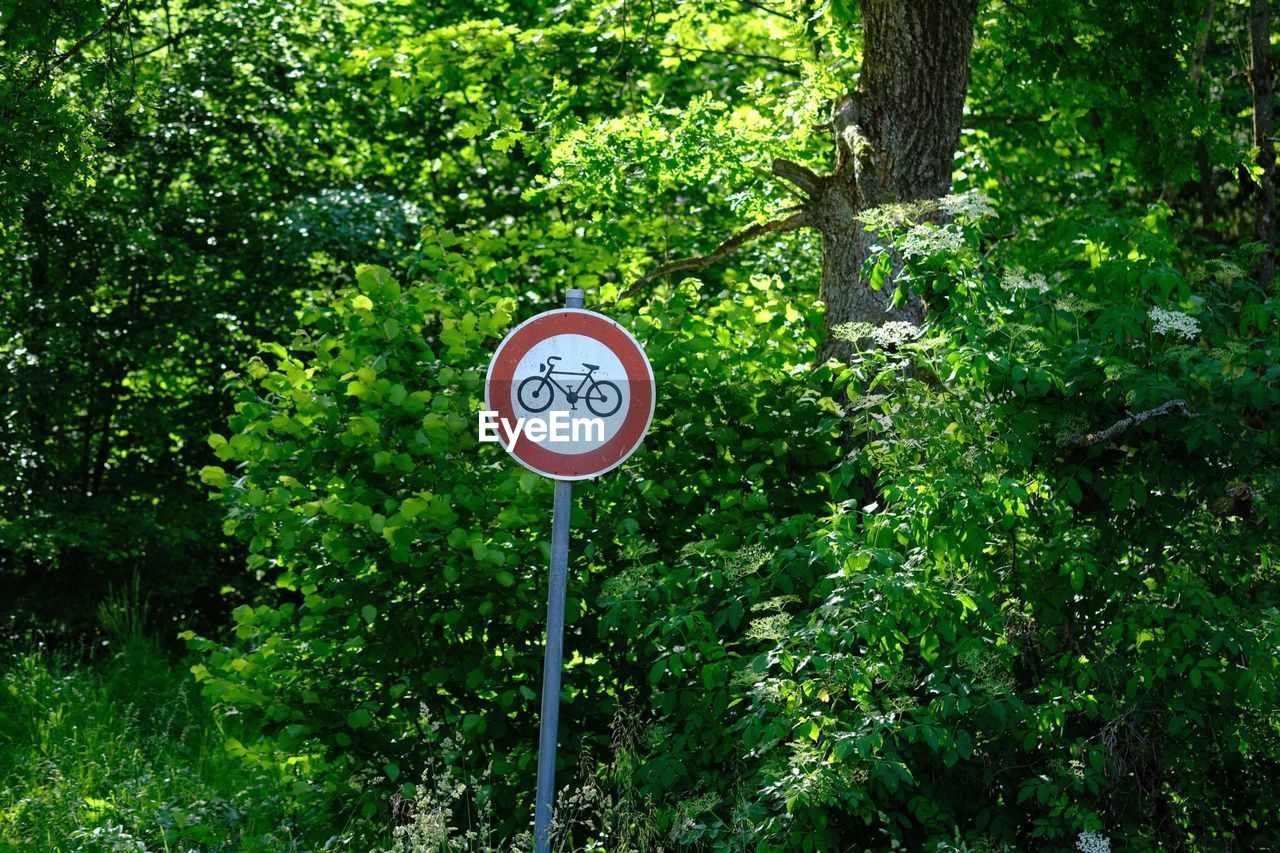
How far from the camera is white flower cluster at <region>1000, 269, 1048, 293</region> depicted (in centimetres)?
476

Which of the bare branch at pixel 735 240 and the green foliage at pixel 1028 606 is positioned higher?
the bare branch at pixel 735 240

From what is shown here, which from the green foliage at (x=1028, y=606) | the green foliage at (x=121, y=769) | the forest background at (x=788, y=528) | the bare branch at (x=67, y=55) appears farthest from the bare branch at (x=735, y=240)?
the green foliage at (x=121, y=769)

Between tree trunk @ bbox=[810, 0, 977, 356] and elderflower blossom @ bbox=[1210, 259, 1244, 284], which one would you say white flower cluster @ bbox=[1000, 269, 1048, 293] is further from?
tree trunk @ bbox=[810, 0, 977, 356]

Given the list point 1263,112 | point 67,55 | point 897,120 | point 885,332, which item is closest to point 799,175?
point 897,120

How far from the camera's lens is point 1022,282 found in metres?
4.75

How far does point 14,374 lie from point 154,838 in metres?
5.43

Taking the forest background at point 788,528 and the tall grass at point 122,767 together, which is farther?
the tall grass at point 122,767

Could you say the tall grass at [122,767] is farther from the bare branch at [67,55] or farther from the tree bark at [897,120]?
the tree bark at [897,120]

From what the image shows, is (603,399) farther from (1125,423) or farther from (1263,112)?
(1263,112)

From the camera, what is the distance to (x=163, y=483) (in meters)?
11.4

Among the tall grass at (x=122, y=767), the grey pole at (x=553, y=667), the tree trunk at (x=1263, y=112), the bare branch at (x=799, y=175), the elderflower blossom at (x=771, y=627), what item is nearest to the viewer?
the grey pole at (x=553, y=667)

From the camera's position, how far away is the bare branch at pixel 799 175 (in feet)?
23.9

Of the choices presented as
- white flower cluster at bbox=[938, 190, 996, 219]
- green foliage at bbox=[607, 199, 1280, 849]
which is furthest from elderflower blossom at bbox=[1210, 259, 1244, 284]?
white flower cluster at bbox=[938, 190, 996, 219]

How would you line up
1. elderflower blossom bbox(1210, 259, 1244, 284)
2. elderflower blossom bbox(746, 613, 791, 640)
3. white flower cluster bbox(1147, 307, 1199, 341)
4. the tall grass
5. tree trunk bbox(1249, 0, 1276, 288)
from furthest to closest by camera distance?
tree trunk bbox(1249, 0, 1276, 288), the tall grass, elderflower blossom bbox(1210, 259, 1244, 284), elderflower blossom bbox(746, 613, 791, 640), white flower cluster bbox(1147, 307, 1199, 341)
